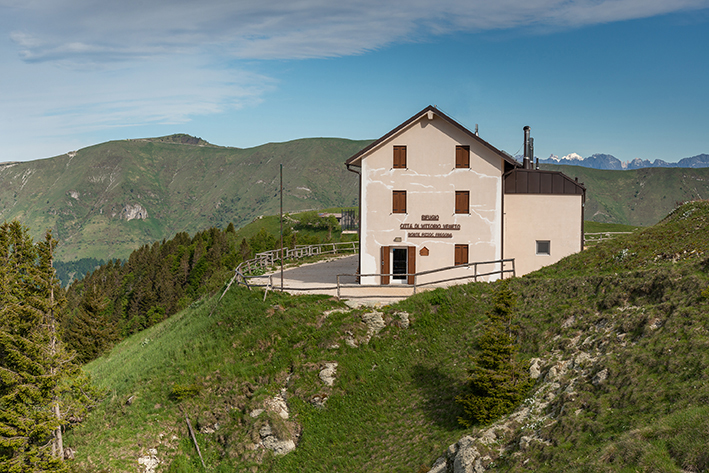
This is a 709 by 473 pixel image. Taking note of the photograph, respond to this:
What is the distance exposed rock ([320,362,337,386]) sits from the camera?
2334cm

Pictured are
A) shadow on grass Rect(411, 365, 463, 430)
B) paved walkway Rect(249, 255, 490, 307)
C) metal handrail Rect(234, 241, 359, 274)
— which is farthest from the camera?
metal handrail Rect(234, 241, 359, 274)

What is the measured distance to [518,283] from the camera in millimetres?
26969

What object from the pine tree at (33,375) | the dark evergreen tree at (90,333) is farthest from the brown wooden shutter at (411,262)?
the dark evergreen tree at (90,333)

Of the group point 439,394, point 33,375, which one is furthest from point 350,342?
point 33,375

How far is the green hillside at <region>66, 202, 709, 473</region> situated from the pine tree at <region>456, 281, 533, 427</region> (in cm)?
60

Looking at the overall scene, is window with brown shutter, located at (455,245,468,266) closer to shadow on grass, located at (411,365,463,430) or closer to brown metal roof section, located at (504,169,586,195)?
brown metal roof section, located at (504,169,586,195)

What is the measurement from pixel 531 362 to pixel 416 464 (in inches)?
234

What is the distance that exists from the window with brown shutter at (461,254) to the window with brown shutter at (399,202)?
14.0 ft

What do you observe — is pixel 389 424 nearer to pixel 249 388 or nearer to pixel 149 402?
pixel 249 388

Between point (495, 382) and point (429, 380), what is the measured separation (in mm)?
4989

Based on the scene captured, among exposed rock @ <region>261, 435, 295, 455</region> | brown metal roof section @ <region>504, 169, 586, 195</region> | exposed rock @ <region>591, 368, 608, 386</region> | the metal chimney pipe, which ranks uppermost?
the metal chimney pipe

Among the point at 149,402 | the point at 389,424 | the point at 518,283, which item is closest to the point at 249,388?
the point at 149,402

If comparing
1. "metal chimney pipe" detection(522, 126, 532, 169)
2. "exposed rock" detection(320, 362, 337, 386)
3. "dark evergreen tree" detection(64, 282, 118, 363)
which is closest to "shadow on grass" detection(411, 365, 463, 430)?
"exposed rock" detection(320, 362, 337, 386)

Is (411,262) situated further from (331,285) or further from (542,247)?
(542,247)
